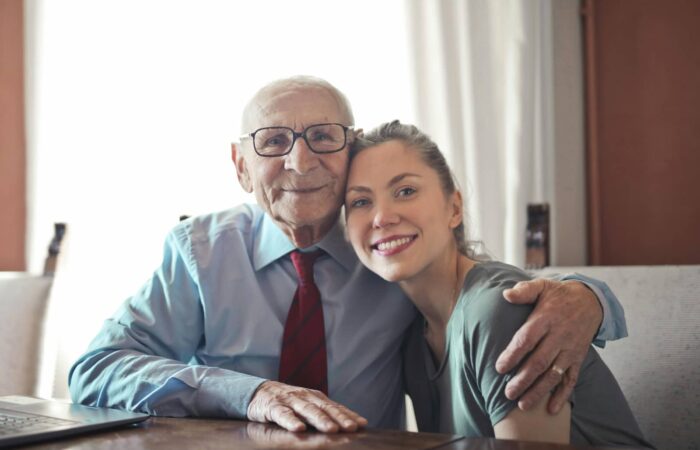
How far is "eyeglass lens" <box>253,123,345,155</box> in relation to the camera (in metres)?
1.51

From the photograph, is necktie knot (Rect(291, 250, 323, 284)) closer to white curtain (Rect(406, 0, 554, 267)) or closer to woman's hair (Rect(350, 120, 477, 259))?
woman's hair (Rect(350, 120, 477, 259))

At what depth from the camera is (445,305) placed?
4.61ft

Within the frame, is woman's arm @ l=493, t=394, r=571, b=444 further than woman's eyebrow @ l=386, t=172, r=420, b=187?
No

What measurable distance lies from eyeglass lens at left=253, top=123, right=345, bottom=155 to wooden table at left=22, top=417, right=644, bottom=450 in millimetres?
599

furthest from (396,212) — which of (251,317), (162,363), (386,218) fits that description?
(162,363)

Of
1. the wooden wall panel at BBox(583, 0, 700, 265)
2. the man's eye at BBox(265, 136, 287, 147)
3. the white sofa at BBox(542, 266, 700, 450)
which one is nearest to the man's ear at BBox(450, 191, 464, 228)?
the man's eye at BBox(265, 136, 287, 147)

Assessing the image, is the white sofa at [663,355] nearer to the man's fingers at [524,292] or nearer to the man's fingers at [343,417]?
the man's fingers at [524,292]

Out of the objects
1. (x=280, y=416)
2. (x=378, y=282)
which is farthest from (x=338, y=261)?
(x=280, y=416)

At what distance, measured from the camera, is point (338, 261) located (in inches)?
62.6

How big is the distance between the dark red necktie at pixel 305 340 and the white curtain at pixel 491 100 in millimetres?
810

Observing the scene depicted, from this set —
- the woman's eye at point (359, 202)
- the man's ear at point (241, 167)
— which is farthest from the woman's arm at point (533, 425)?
the man's ear at point (241, 167)

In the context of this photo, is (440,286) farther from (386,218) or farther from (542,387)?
(542,387)

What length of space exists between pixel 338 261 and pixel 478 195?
80 cm

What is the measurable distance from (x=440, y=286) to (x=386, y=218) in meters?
0.17
